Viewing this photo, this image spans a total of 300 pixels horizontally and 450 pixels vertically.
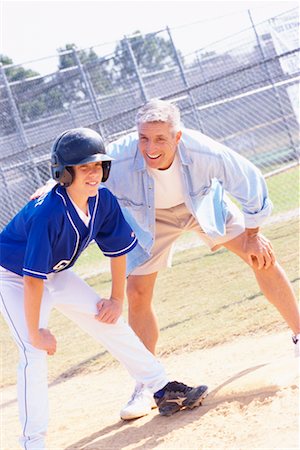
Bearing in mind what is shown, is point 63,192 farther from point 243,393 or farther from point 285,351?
point 285,351

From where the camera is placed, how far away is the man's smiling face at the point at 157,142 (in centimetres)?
487

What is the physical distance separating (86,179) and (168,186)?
3.14ft

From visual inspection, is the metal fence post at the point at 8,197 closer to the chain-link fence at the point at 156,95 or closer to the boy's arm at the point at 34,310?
the chain-link fence at the point at 156,95

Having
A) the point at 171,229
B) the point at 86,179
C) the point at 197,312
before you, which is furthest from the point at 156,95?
the point at 86,179

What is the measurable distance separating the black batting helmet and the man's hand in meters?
1.27

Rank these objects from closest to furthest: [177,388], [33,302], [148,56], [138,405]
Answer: [33,302] < [177,388] < [138,405] < [148,56]

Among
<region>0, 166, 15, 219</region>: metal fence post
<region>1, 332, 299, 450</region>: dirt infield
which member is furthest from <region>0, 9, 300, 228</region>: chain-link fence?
<region>1, 332, 299, 450</region>: dirt infield

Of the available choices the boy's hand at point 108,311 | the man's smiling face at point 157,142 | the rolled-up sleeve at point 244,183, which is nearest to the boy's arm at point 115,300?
the boy's hand at point 108,311

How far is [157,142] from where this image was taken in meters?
4.91

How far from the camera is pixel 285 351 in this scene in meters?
5.61

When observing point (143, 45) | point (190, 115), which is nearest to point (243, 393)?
point (190, 115)

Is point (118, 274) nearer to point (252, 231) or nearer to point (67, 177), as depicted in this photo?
point (67, 177)

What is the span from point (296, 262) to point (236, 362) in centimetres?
287

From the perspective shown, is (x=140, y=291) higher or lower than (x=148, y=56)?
lower
